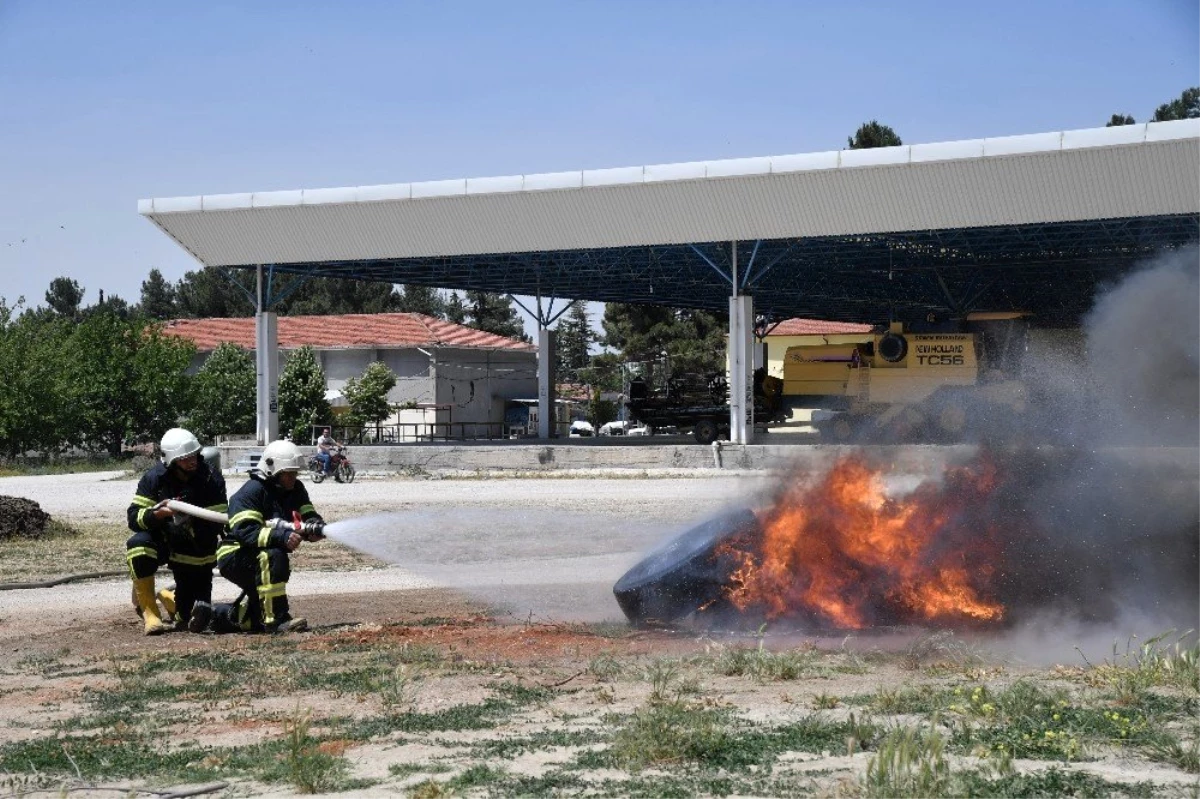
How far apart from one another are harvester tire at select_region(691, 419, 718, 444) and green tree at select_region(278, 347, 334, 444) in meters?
17.7

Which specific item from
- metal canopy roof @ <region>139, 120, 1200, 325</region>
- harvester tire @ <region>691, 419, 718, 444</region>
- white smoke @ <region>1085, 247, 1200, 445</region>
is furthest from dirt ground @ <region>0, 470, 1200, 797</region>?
harvester tire @ <region>691, 419, 718, 444</region>

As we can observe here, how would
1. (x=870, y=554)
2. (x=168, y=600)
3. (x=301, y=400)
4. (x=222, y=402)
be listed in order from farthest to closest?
(x=301, y=400) → (x=222, y=402) → (x=168, y=600) → (x=870, y=554)

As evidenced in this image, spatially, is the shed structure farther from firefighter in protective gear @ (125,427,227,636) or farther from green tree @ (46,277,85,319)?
green tree @ (46,277,85,319)

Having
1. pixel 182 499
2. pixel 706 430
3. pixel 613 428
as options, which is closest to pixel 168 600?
pixel 182 499

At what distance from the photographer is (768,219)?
36312 millimetres

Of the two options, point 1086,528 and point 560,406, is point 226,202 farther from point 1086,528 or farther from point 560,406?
point 560,406

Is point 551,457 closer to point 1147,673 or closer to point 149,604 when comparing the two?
point 149,604

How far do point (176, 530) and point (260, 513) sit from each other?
84cm

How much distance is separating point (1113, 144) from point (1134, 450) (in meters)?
22.6

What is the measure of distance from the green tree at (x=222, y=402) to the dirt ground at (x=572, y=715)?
42844 mm

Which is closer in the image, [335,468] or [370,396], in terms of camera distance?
[335,468]

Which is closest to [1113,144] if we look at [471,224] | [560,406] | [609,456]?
[609,456]

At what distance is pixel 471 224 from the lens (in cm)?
3888

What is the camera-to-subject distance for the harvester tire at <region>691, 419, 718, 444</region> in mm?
44219
